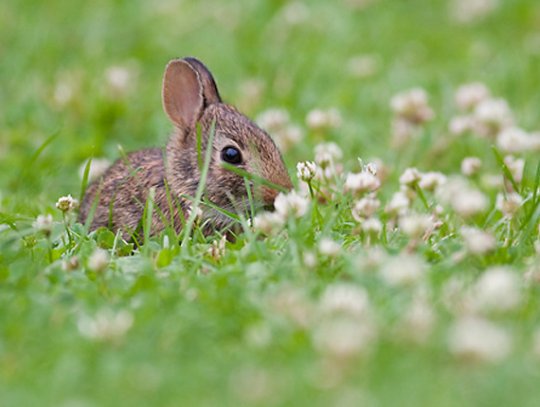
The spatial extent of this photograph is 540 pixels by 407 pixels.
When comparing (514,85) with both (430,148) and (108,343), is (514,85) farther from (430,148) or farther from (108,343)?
(108,343)

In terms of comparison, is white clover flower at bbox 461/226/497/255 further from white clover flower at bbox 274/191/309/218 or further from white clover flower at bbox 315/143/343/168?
white clover flower at bbox 315/143/343/168

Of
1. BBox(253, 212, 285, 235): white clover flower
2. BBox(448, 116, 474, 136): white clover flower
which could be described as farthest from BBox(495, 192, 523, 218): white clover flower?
BBox(448, 116, 474, 136): white clover flower

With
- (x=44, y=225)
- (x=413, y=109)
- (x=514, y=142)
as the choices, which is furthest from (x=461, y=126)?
(x=44, y=225)

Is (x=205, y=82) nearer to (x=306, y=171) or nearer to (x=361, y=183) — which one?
(x=306, y=171)

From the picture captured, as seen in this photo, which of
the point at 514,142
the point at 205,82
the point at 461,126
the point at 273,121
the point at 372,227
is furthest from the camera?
the point at 273,121

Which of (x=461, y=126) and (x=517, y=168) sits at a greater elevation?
(x=461, y=126)

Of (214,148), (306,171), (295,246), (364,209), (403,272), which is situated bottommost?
(403,272)

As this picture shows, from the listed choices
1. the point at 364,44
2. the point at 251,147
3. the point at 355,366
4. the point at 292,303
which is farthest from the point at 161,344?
the point at 364,44
